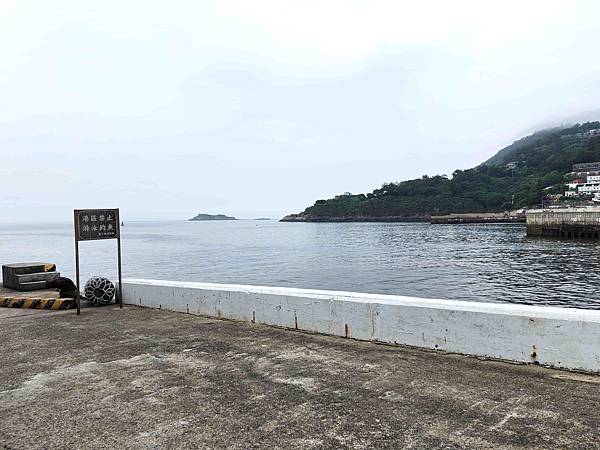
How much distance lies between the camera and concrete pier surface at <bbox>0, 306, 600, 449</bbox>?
10.4ft

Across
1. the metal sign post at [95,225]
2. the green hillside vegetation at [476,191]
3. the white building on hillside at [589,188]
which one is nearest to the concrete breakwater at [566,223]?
the metal sign post at [95,225]

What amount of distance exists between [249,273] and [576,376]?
30980 millimetres

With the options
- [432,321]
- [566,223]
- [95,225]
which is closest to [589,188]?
[566,223]

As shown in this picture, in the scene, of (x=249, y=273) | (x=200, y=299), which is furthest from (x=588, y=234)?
(x=200, y=299)

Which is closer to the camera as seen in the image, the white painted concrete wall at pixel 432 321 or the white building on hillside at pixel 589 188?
the white painted concrete wall at pixel 432 321

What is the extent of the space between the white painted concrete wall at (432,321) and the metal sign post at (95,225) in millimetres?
2267

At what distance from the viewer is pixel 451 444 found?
2996 millimetres

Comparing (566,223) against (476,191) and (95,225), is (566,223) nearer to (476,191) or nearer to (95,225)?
(95,225)

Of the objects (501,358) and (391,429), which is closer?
(391,429)

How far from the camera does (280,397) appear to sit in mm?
3869

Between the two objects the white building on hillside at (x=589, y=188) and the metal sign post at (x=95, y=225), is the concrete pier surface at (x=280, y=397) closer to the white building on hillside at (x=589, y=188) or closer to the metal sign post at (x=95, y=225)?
the metal sign post at (x=95, y=225)

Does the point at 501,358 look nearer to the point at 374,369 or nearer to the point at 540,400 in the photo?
the point at 540,400

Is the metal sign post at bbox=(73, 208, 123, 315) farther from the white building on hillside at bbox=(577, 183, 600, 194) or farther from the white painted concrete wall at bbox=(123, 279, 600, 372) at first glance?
the white building on hillside at bbox=(577, 183, 600, 194)

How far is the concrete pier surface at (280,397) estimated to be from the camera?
316cm
